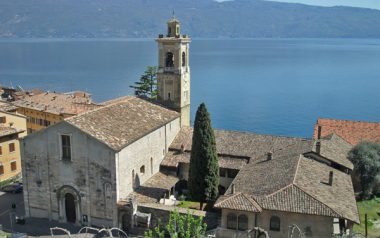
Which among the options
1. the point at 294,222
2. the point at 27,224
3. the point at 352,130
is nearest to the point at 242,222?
the point at 294,222

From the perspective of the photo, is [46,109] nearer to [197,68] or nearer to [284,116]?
[284,116]

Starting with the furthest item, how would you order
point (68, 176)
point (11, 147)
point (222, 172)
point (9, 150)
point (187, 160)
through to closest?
point (11, 147) < point (9, 150) < point (187, 160) < point (222, 172) < point (68, 176)

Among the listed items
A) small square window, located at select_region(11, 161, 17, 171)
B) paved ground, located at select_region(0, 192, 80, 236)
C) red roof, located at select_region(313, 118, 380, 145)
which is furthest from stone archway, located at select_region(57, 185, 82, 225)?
red roof, located at select_region(313, 118, 380, 145)

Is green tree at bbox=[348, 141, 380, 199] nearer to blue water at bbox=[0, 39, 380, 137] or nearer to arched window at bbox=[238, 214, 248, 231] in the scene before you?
arched window at bbox=[238, 214, 248, 231]

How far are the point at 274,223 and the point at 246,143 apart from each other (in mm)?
13211

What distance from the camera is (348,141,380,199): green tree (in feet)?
131

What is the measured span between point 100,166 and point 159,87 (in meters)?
15.9

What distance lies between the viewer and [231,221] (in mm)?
30875

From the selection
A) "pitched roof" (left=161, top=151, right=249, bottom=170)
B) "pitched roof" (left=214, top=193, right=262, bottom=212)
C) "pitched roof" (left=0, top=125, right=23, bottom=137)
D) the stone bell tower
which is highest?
the stone bell tower

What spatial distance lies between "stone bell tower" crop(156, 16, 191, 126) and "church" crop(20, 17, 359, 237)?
3876 millimetres

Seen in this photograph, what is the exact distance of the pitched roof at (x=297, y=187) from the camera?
2945 cm

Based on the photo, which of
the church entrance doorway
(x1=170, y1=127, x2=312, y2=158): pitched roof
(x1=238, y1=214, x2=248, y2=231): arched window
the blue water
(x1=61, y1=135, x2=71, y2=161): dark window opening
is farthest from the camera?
the blue water

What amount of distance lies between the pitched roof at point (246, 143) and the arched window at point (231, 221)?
35.9ft

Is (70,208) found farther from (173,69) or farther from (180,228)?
(180,228)
